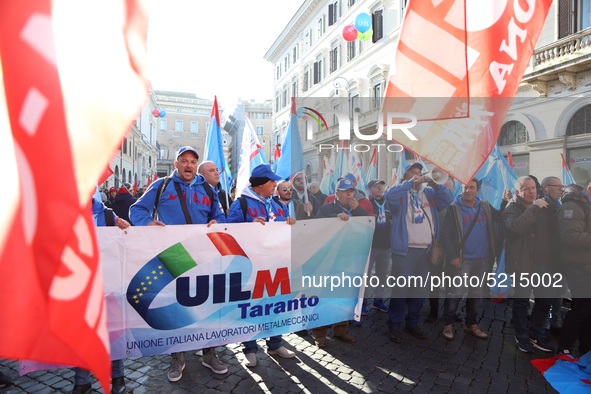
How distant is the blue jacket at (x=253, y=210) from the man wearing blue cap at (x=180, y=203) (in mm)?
154

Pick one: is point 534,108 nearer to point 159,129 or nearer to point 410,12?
point 410,12

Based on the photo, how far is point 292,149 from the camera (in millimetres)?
7066

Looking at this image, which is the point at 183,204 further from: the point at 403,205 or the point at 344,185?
the point at 403,205

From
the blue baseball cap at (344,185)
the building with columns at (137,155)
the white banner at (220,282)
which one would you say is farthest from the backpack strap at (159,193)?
the building with columns at (137,155)

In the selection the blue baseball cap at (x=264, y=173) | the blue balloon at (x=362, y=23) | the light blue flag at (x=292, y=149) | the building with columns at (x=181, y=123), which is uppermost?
the building with columns at (x=181, y=123)

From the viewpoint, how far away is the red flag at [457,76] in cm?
298

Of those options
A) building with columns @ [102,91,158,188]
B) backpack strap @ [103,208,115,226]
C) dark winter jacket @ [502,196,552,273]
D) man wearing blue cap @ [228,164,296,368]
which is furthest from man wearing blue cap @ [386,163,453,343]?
building with columns @ [102,91,158,188]

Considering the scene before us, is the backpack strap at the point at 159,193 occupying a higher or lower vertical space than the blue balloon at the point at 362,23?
lower

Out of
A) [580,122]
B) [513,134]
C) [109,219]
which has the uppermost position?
[580,122]

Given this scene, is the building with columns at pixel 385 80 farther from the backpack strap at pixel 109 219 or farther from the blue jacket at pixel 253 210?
the backpack strap at pixel 109 219

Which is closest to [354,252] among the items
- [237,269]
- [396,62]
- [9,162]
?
[237,269]

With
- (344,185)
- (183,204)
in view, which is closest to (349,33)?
(344,185)

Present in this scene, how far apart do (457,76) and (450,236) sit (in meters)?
2.16

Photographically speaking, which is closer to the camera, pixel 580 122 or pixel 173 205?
pixel 173 205
